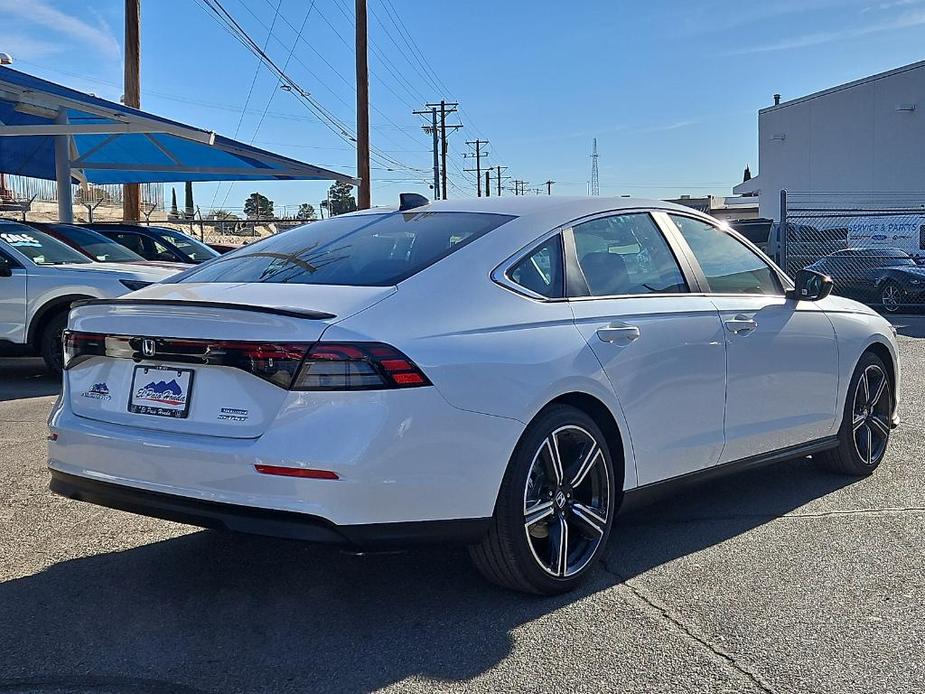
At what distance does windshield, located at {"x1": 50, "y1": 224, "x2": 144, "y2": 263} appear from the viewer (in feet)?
37.0

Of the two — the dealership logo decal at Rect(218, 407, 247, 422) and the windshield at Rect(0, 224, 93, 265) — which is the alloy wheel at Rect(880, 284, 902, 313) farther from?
the dealership logo decal at Rect(218, 407, 247, 422)

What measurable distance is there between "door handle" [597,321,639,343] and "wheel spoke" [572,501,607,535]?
0.69 metres

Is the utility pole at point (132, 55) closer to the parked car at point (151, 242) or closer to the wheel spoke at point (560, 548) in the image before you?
the parked car at point (151, 242)

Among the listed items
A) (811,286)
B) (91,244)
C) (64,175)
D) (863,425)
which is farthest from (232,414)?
(64,175)

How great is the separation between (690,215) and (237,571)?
2811 mm

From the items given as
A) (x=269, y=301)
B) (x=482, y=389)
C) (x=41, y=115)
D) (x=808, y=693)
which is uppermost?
(x=41, y=115)

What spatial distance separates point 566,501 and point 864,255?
16.8m

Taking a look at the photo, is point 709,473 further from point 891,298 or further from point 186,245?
point 891,298

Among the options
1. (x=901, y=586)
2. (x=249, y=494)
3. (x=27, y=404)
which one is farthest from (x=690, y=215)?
(x=27, y=404)

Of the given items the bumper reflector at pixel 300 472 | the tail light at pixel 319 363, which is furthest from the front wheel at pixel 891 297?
the bumper reflector at pixel 300 472

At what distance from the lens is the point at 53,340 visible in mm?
9617

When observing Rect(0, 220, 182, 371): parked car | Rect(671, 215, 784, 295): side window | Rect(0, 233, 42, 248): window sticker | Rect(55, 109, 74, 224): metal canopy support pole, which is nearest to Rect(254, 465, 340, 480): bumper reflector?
Rect(671, 215, 784, 295): side window

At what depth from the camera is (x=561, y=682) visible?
10.4ft

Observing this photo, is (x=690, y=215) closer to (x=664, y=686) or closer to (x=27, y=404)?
(x=664, y=686)
